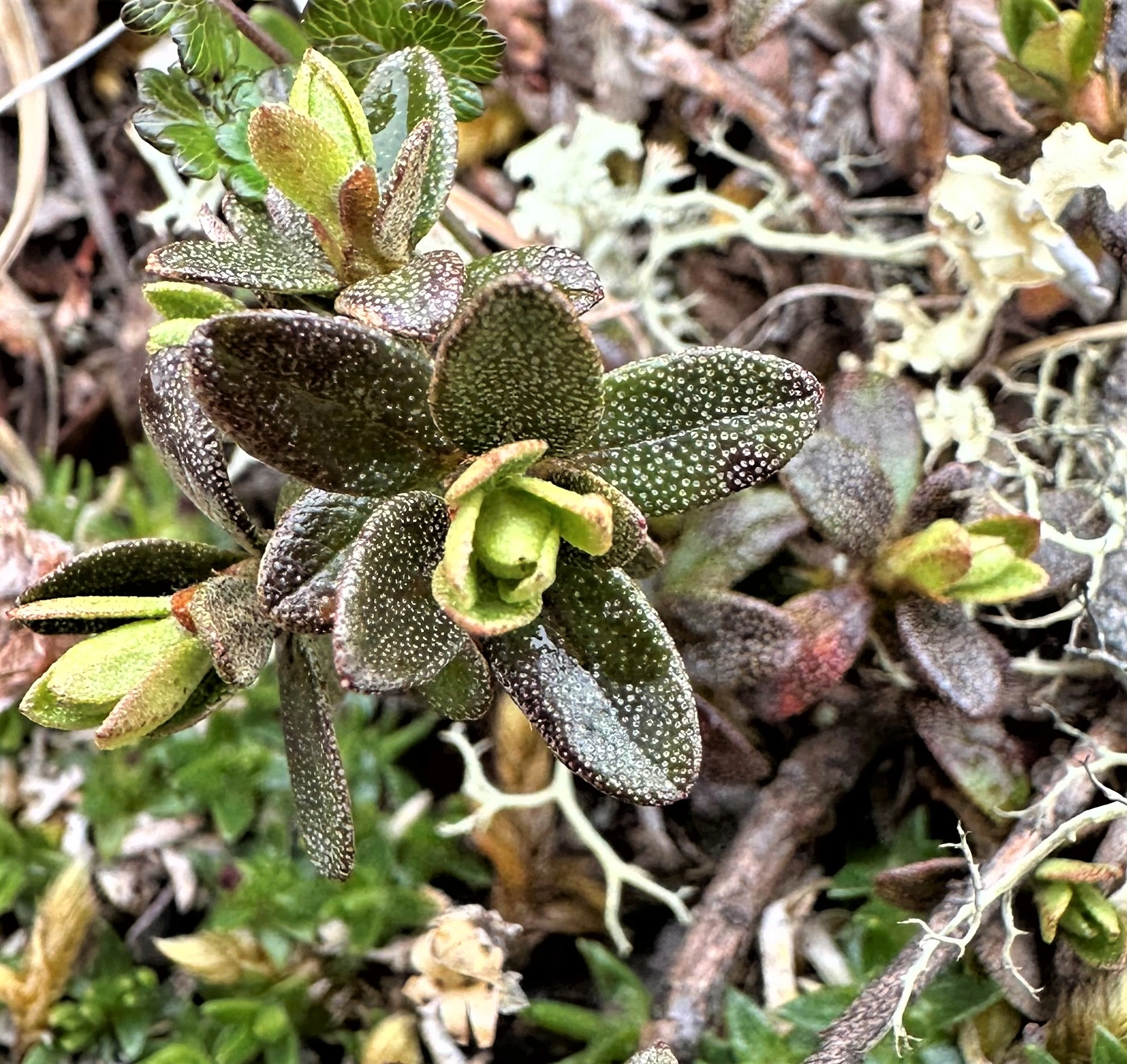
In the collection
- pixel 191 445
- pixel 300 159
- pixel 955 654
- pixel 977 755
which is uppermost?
pixel 300 159

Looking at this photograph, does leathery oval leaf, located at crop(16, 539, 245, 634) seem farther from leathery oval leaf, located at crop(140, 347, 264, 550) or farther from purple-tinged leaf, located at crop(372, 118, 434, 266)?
purple-tinged leaf, located at crop(372, 118, 434, 266)

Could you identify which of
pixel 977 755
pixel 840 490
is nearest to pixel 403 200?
pixel 840 490

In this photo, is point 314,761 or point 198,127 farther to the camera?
point 198,127

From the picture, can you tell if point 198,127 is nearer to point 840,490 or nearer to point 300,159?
point 300,159

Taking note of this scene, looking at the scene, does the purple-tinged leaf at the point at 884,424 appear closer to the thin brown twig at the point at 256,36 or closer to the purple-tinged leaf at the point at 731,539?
the purple-tinged leaf at the point at 731,539

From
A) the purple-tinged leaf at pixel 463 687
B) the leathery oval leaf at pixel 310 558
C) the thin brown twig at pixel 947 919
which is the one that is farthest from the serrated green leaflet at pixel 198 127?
the thin brown twig at pixel 947 919

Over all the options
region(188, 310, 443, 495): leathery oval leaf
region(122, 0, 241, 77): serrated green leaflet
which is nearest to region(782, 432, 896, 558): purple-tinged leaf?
region(188, 310, 443, 495): leathery oval leaf

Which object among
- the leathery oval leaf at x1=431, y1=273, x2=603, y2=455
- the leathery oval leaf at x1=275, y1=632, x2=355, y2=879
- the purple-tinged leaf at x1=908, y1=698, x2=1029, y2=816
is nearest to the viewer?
the leathery oval leaf at x1=431, y1=273, x2=603, y2=455
